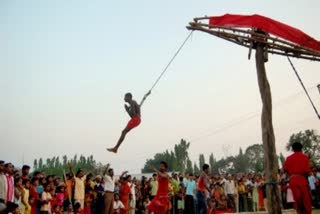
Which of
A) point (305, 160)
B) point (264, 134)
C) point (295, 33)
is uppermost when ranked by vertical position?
point (295, 33)

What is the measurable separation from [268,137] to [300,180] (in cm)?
142

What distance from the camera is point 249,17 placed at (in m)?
10.9

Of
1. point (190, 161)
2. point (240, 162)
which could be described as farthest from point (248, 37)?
point (240, 162)

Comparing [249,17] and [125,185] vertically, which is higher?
[249,17]

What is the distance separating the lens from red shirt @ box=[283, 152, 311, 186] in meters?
9.70

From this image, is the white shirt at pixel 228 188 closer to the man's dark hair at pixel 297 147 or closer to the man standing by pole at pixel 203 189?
the man standing by pole at pixel 203 189

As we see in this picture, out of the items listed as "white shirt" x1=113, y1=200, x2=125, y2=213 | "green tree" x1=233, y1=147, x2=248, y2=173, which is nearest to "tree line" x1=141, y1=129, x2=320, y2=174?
"green tree" x1=233, y1=147, x2=248, y2=173

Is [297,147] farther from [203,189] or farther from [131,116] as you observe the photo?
[131,116]

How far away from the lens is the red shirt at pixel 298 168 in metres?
9.70

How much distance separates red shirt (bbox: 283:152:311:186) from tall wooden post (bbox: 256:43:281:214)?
1.92ft

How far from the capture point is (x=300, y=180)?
382 inches

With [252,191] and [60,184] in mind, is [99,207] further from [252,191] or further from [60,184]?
[252,191]

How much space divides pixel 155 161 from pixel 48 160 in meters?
35.5

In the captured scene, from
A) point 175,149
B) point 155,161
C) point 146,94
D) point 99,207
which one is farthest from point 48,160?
point 146,94
